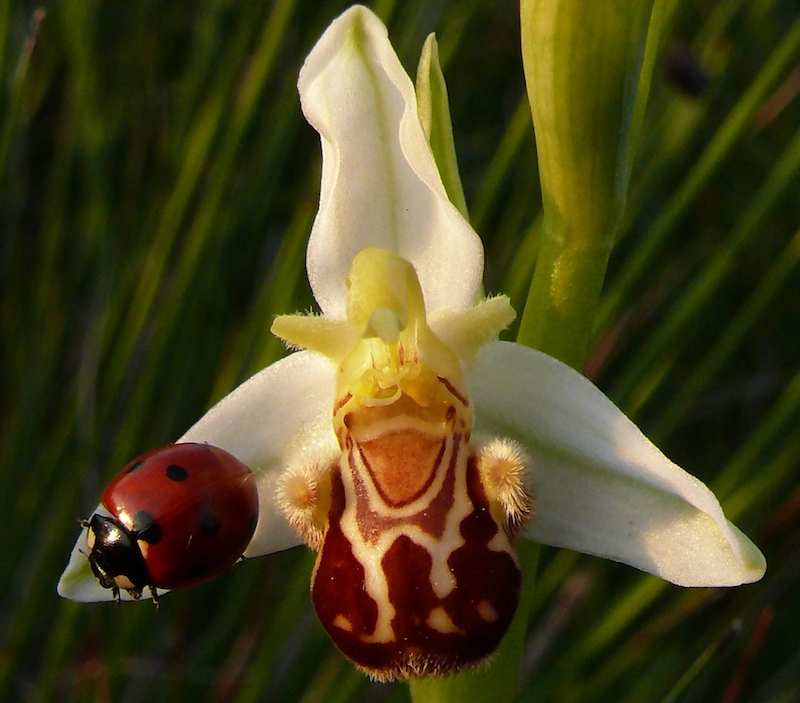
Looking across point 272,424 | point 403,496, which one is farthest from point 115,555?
point 403,496

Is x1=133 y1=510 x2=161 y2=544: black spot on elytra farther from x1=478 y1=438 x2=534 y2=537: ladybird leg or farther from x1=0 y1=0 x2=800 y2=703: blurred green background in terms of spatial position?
x1=0 y1=0 x2=800 y2=703: blurred green background

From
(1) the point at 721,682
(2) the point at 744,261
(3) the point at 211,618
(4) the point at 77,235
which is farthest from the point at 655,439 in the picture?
(4) the point at 77,235

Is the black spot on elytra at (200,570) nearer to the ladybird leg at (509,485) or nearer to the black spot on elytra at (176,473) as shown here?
the black spot on elytra at (176,473)

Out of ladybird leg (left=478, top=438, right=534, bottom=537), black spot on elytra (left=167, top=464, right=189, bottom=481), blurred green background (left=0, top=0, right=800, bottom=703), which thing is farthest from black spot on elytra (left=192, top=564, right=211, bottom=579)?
blurred green background (left=0, top=0, right=800, bottom=703)

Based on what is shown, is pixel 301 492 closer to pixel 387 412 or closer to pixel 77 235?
pixel 387 412

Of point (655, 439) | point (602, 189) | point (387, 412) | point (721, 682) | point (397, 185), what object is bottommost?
point (721, 682)

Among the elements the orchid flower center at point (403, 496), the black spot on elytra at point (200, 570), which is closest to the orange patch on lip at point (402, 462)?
the orchid flower center at point (403, 496)

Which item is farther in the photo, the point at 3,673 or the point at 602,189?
the point at 3,673
